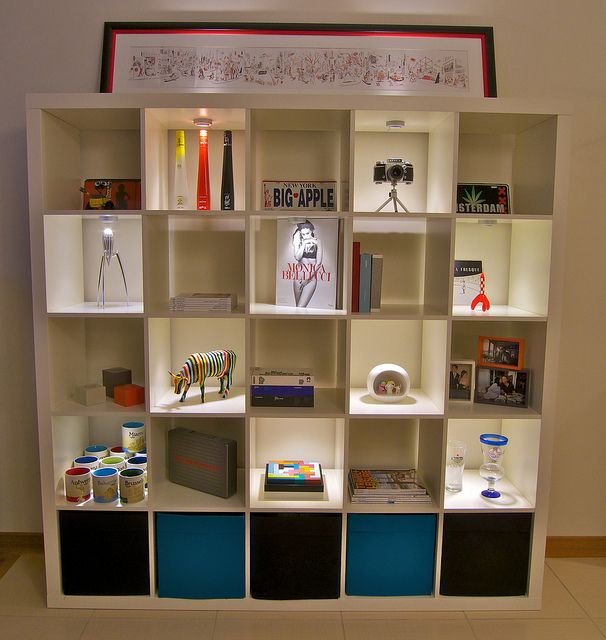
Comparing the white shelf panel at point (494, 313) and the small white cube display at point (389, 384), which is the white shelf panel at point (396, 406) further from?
the white shelf panel at point (494, 313)

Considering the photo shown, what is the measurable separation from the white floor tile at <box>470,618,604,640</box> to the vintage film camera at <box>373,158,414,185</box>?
168cm

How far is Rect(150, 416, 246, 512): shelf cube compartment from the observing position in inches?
83.9

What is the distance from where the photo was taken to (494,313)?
2109 mm

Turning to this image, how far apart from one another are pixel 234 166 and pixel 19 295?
107 centimetres

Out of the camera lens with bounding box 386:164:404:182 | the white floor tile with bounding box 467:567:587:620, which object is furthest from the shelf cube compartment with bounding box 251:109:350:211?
the white floor tile with bounding box 467:567:587:620

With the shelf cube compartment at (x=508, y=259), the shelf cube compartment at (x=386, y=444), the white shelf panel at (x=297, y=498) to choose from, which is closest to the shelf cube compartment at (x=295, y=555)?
the white shelf panel at (x=297, y=498)

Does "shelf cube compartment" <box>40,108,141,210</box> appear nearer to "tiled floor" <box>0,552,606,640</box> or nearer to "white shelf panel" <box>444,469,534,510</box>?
"tiled floor" <box>0,552,606,640</box>

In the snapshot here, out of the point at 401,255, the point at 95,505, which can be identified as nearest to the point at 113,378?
the point at 95,505

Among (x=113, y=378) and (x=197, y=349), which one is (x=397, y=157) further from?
(x=113, y=378)

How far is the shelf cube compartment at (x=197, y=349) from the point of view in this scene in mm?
2209

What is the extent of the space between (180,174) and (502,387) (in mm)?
1511

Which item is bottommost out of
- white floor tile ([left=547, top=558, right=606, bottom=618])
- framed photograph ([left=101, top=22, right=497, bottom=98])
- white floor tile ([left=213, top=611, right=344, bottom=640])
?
white floor tile ([left=213, top=611, right=344, bottom=640])

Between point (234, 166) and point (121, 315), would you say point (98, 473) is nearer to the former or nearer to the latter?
point (121, 315)

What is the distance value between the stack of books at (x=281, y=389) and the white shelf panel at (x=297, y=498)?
34 cm
